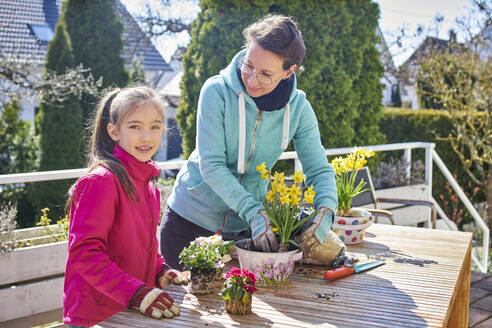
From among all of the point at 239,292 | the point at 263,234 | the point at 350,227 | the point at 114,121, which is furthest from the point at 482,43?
the point at 239,292

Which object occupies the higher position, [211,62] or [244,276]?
[211,62]

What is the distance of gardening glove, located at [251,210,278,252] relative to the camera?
1.56 meters

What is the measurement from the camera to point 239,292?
4.36 feet

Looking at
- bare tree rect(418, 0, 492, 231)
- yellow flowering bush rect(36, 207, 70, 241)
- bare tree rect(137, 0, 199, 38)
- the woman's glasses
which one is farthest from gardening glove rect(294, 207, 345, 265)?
bare tree rect(137, 0, 199, 38)

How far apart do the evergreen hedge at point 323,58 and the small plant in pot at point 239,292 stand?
433 centimetres

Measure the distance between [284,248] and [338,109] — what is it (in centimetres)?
485

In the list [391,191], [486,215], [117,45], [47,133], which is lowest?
[486,215]

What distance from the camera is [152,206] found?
1.62 m

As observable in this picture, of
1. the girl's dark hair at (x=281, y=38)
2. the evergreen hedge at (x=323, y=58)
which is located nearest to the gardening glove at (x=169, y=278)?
the girl's dark hair at (x=281, y=38)

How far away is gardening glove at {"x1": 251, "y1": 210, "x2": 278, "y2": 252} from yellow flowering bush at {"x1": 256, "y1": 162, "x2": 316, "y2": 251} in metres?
0.02

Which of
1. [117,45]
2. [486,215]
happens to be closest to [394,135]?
[486,215]

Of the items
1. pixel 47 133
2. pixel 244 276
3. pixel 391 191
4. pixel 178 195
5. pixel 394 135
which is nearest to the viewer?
pixel 244 276

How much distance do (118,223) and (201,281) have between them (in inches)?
11.7

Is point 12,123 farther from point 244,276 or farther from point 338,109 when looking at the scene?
point 244,276
